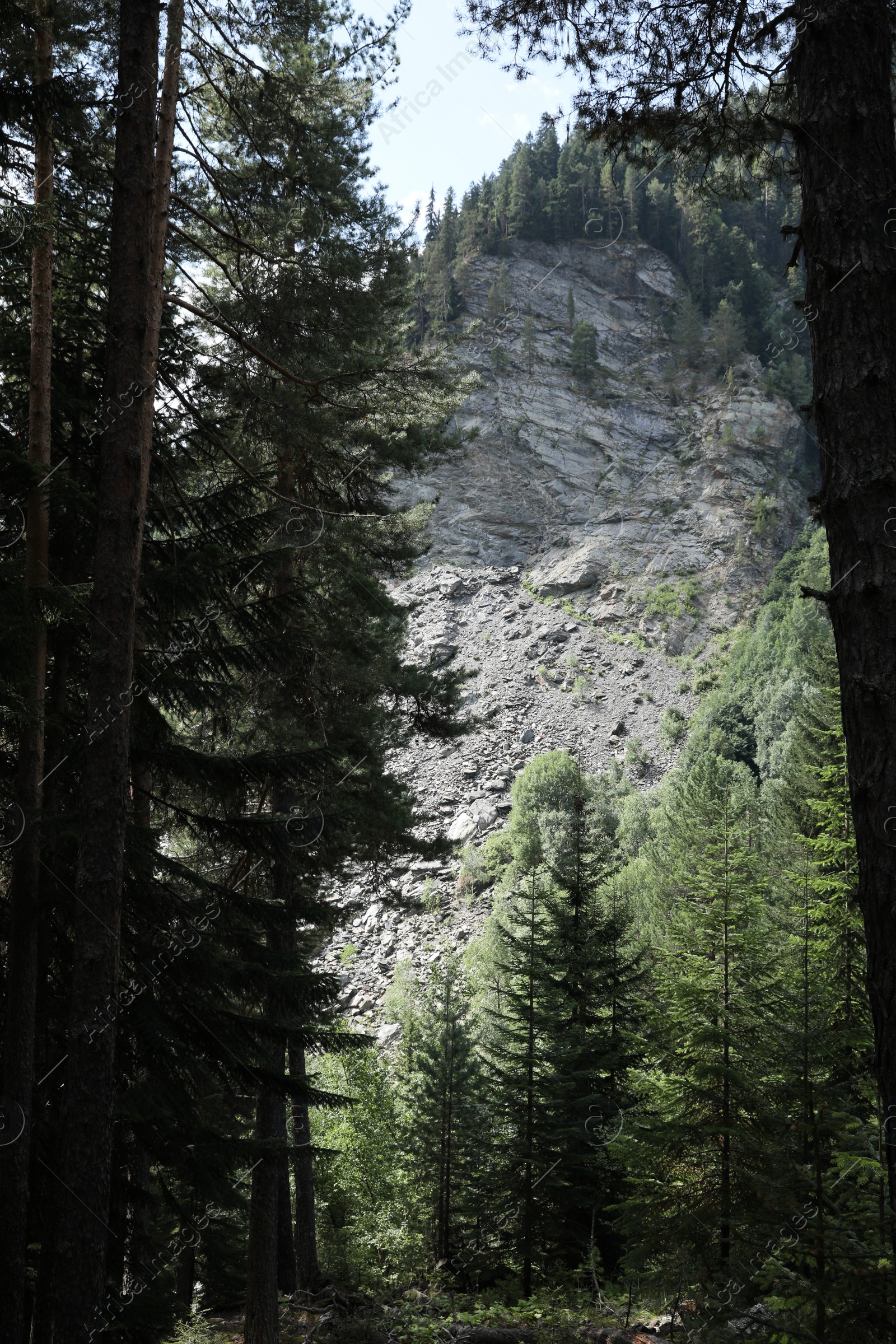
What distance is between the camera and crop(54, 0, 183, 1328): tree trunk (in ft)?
11.9

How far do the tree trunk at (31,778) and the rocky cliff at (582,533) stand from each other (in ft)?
120

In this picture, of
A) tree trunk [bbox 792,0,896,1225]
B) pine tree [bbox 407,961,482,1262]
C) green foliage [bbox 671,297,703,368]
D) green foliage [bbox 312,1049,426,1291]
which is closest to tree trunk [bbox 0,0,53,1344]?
tree trunk [bbox 792,0,896,1225]

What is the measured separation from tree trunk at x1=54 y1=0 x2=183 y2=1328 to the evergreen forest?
2 cm

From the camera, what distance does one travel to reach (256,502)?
18.9 ft

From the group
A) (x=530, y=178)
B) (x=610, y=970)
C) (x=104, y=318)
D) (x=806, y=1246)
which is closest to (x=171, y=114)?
(x=104, y=318)

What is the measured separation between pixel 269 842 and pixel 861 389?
155 inches

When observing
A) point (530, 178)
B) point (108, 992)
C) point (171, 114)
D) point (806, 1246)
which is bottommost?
point (806, 1246)

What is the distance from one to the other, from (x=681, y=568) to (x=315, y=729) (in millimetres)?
70840

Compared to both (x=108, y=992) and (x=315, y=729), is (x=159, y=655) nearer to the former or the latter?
(x=108, y=992)

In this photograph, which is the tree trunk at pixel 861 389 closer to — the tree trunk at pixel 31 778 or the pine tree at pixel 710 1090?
the tree trunk at pixel 31 778

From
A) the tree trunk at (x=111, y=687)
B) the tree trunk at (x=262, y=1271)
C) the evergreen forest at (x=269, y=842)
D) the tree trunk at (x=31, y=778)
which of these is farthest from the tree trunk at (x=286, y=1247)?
the tree trunk at (x=111, y=687)

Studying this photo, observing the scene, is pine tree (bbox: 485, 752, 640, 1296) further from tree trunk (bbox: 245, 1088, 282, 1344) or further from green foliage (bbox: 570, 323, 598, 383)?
green foliage (bbox: 570, 323, 598, 383)

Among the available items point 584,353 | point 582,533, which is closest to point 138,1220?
point 582,533

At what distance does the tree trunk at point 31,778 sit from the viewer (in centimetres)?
397
